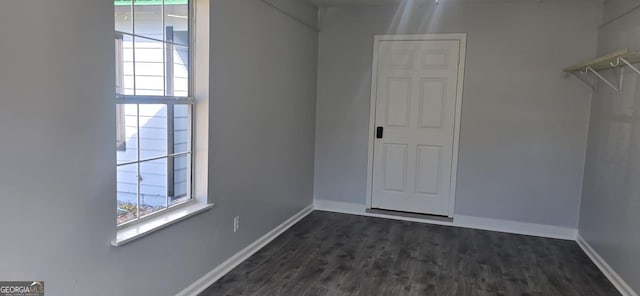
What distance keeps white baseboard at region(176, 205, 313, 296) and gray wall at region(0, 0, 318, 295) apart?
5 centimetres

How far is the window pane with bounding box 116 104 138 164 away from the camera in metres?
2.12

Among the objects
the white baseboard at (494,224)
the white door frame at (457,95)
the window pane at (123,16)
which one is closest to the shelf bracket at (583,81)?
the white door frame at (457,95)

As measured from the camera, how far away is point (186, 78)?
2707 mm

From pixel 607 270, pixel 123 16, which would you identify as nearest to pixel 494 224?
pixel 607 270

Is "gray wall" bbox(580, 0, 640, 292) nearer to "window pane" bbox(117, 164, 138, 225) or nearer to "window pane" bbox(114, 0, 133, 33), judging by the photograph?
"window pane" bbox(117, 164, 138, 225)

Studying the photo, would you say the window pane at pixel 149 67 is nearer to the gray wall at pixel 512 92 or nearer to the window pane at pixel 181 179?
the window pane at pixel 181 179

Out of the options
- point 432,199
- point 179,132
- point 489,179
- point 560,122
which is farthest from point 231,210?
point 560,122

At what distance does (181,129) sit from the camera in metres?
2.69

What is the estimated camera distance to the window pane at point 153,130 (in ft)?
7.57

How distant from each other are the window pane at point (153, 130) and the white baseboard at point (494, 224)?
2.74 metres

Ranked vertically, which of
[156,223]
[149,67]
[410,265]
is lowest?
[410,265]

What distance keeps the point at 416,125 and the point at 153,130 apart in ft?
9.66

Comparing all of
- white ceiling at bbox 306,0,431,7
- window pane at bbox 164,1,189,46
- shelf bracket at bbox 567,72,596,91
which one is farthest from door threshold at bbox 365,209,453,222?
window pane at bbox 164,1,189,46

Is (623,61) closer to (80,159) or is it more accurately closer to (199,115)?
(199,115)
